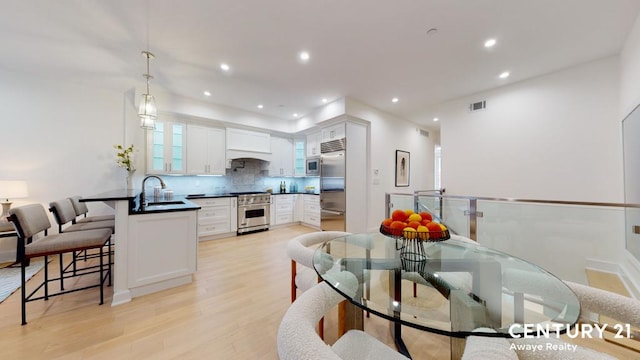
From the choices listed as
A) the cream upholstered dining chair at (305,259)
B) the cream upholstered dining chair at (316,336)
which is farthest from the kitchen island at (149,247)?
the cream upholstered dining chair at (316,336)

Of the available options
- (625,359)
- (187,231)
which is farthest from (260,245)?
(625,359)

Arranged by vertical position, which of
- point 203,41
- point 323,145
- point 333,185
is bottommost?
point 333,185

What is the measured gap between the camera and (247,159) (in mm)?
5223

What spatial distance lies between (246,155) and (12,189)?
3195 mm

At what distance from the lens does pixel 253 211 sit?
4613 mm

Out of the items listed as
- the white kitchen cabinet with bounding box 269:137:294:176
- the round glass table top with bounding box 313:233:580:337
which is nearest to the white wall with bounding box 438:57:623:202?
the round glass table top with bounding box 313:233:580:337

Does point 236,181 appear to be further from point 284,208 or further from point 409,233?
point 409,233

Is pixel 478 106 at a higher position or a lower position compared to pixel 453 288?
higher

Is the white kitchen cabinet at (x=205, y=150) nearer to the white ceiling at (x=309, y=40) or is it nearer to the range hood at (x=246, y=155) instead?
the range hood at (x=246, y=155)

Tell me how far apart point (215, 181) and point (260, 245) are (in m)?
2.02

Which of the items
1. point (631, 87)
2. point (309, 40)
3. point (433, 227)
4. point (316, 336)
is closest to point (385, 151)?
point (309, 40)

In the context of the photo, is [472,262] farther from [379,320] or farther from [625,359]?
[625,359]

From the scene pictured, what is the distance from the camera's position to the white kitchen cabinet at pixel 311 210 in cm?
497

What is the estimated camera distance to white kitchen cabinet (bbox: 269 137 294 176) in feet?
17.4
